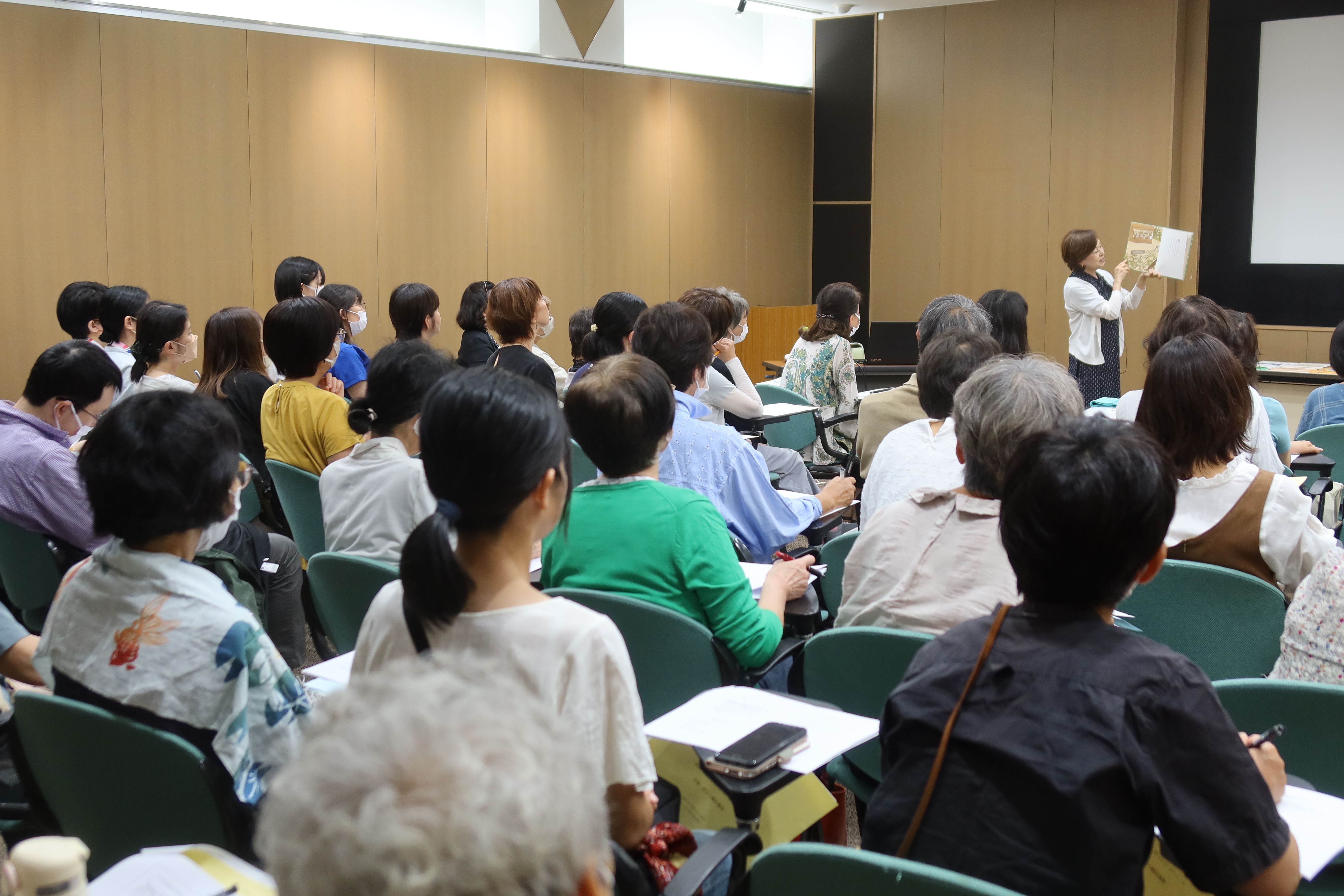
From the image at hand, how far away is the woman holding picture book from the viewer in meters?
7.73

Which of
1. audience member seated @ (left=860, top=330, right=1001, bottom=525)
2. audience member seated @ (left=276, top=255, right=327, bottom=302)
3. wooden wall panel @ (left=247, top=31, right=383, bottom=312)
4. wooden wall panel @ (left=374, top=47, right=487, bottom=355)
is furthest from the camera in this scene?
wooden wall panel @ (left=374, top=47, right=487, bottom=355)

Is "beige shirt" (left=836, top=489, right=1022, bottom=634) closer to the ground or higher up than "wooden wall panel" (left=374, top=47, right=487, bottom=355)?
closer to the ground

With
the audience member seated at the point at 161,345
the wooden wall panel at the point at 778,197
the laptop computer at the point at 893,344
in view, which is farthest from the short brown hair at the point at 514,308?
the wooden wall panel at the point at 778,197

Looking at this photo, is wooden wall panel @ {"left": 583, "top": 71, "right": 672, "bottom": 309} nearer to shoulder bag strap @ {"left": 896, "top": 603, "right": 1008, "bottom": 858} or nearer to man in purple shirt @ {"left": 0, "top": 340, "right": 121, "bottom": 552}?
man in purple shirt @ {"left": 0, "top": 340, "right": 121, "bottom": 552}

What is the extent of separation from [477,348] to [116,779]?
13.0ft

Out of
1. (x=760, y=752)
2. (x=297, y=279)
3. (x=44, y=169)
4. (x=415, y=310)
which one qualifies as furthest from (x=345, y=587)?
(x=44, y=169)

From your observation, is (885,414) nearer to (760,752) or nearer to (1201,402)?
(1201,402)

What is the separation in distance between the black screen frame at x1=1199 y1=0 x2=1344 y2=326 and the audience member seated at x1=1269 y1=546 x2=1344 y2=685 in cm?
781

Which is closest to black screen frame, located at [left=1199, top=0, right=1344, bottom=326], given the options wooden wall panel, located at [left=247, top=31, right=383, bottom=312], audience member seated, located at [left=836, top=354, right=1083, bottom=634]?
wooden wall panel, located at [left=247, top=31, right=383, bottom=312]

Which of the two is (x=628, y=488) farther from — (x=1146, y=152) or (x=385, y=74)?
(x=1146, y=152)

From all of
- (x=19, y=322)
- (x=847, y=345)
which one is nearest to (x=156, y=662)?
(x=847, y=345)

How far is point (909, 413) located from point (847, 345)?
5.86ft

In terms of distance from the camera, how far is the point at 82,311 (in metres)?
5.71

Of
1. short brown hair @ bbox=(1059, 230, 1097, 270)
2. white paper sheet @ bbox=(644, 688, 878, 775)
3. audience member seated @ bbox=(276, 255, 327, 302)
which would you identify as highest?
short brown hair @ bbox=(1059, 230, 1097, 270)
